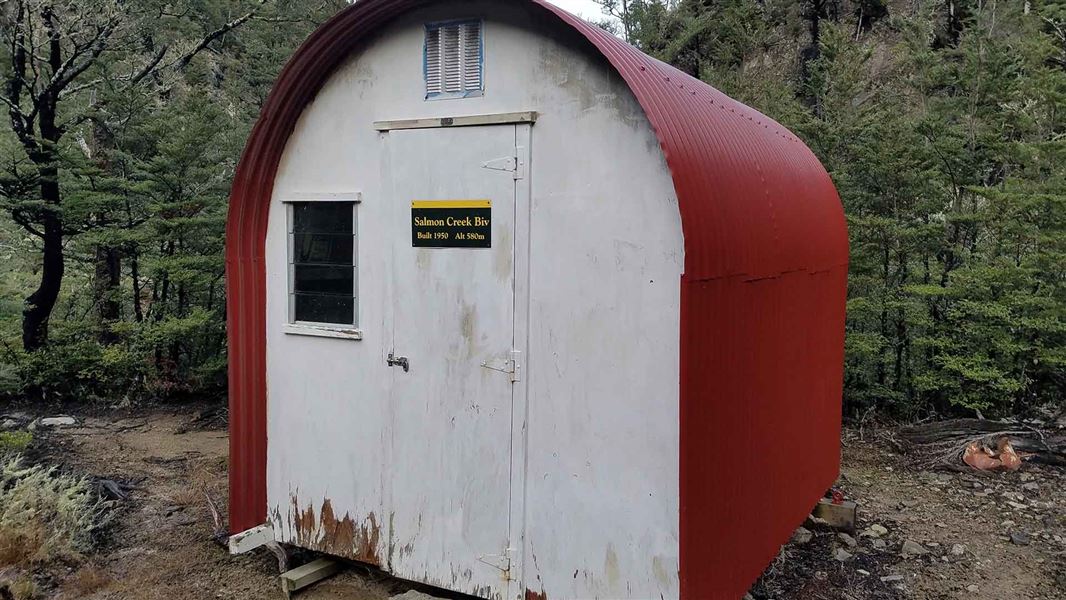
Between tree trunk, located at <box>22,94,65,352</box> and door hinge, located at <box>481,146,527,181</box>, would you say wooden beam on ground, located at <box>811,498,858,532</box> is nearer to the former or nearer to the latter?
door hinge, located at <box>481,146,527,181</box>

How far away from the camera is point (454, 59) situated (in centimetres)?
371

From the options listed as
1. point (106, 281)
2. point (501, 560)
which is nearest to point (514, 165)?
point (501, 560)

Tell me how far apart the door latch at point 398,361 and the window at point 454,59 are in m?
1.43

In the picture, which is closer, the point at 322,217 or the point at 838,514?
the point at 322,217

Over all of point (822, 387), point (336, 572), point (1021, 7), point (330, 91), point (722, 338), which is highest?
point (1021, 7)

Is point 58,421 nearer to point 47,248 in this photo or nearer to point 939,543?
point 47,248

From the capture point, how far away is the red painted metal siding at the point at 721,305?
3.08m

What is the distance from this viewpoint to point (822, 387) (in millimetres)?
5023

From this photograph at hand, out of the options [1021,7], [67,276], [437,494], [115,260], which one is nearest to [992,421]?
[437,494]

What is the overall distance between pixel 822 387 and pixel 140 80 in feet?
32.1

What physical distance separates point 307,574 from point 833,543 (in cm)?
352

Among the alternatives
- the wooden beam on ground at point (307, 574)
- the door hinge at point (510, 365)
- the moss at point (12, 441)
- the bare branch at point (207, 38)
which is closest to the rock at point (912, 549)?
the door hinge at point (510, 365)

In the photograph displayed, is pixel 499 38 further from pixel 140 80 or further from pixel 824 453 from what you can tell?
pixel 140 80

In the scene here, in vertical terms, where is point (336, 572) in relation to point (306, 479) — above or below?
below
